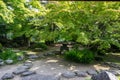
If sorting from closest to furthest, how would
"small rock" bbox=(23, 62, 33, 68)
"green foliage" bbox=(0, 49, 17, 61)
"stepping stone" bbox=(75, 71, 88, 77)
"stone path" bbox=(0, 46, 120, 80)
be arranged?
1. "stone path" bbox=(0, 46, 120, 80)
2. "stepping stone" bbox=(75, 71, 88, 77)
3. "small rock" bbox=(23, 62, 33, 68)
4. "green foliage" bbox=(0, 49, 17, 61)

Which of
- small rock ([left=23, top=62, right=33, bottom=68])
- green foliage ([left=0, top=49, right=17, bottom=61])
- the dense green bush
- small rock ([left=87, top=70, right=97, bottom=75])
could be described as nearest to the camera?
small rock ([left=87, top=70, right=97, bottom=75])

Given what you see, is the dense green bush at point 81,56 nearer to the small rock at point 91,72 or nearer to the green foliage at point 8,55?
the small rock at point 91,72

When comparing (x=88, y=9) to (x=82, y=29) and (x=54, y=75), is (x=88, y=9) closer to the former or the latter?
(x=82, y=29)

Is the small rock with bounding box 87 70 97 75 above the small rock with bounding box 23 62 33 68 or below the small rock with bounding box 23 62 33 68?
below

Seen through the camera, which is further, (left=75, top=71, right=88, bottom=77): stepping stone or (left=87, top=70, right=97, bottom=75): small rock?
(left=87, top=70, right=97, bottom=75): small rock

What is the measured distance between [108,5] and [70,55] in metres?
2.58

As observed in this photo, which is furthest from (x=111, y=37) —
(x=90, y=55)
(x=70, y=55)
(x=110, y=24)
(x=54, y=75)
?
(x=54, y=75)

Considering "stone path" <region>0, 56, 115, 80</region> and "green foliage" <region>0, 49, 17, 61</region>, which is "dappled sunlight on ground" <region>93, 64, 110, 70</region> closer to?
"stone path" <region>0, 56, 115, 80</region>

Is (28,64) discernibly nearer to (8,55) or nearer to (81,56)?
(8,55)

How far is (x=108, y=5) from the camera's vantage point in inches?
326

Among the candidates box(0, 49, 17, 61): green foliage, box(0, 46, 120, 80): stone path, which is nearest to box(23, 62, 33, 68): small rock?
box(0, 46, 120, 80): stone path

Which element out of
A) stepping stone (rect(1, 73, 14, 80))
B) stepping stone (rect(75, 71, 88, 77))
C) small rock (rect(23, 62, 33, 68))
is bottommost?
stepping stone (rect(75, 71, 88, 77))

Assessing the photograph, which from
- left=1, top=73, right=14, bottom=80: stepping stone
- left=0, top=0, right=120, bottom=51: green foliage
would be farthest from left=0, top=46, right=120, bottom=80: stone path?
left=0, top=0, right=120, bottom=51: green foliage

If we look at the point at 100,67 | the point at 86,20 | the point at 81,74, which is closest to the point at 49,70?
the point at 81,74
